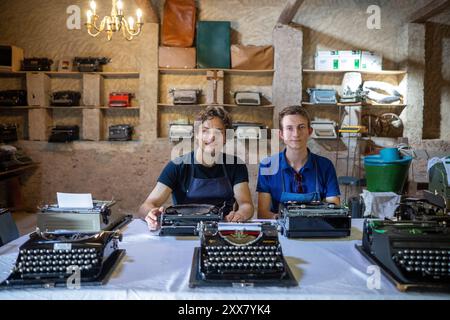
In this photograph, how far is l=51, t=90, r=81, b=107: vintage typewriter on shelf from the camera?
20.0 feet

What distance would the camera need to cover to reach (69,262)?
1.55 metres

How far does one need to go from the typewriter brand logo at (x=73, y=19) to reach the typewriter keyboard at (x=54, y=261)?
19.0ft

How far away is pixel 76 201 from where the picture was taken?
2.10 metres

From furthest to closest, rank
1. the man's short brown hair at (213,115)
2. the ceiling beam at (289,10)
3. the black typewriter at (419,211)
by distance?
the ceiling beam at (289,10)
the man's short brown hair at (213,115)
the black typewriter at (419,211)

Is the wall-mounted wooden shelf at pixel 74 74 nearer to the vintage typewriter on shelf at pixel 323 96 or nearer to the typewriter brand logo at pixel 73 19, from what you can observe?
the typewriter brand logo at pixel 73 19

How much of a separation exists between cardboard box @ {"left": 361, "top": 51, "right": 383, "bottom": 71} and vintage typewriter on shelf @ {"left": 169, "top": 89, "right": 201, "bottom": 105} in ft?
9.16

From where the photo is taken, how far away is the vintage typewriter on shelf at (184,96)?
597 centimetres

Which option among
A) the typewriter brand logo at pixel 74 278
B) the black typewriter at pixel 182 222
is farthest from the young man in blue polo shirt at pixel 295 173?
the typewriter brand logo at pixel 74 278

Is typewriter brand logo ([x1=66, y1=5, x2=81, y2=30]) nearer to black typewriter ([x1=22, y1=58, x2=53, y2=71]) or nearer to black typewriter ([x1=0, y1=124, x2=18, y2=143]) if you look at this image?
black typewriter ([x1=22, y1=58, x2=53, y2=71])

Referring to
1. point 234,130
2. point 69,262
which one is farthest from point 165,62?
point 69,262

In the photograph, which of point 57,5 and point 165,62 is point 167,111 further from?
point 57,5

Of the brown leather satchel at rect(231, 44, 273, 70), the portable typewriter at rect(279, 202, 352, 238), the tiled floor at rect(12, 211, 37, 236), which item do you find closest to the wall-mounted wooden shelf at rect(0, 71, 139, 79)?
the brown leather satchel at rect(231, 44, 273, 70)

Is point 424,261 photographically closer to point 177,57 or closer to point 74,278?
point 74,278

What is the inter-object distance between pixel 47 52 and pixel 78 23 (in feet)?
2.42
